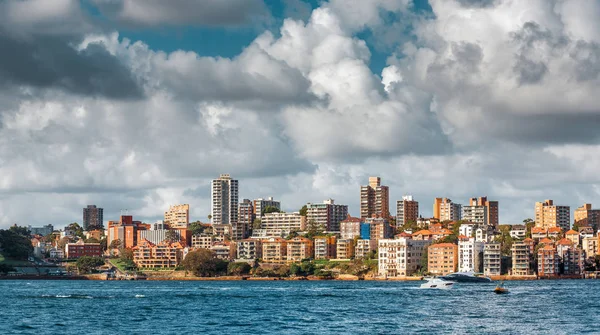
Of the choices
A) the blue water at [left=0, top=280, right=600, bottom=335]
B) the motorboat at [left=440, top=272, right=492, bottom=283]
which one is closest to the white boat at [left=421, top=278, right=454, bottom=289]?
the motorboat at [left=440, top=272, right=492, bottom=283]

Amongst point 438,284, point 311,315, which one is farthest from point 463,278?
point 311,315

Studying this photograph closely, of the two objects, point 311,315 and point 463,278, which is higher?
point 311,315

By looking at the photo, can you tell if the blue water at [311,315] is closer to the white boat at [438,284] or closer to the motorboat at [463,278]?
the white boat at [438,284]

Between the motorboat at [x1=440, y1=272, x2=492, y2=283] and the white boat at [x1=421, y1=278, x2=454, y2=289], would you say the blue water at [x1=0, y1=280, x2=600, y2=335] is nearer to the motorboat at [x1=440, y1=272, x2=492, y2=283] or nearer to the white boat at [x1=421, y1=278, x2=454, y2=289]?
the white boat at [x1=421, y1=278, x2=454, y2=289]

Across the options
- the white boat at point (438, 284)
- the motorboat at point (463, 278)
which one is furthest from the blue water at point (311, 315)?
the motorboat at point (463, 278)

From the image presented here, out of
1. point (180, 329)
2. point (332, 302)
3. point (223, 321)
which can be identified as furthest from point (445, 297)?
point (180, 329)

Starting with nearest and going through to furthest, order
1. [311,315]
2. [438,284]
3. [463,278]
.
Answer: [311,315] → [438,284] → [463,278]

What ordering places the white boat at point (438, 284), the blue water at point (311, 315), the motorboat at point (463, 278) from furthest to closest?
the motorboat at point (463, 278) < the white boat at point (438, 284) < the blue water at point (311, 315)

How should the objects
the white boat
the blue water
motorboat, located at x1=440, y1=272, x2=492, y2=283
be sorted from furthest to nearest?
motorboat, located at x1=440, y1=272, x2=492, y2=283
the white boat
the blue water

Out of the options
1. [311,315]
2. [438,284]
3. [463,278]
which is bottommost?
[438,284]

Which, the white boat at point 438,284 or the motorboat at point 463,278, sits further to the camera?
the motorboat at point 463,278

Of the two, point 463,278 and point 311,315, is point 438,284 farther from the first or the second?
point 311,315

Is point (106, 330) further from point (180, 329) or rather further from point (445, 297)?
point (445, 297)

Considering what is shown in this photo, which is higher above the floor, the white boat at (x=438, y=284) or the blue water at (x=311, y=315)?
the blue water at (x=311, y=315)
